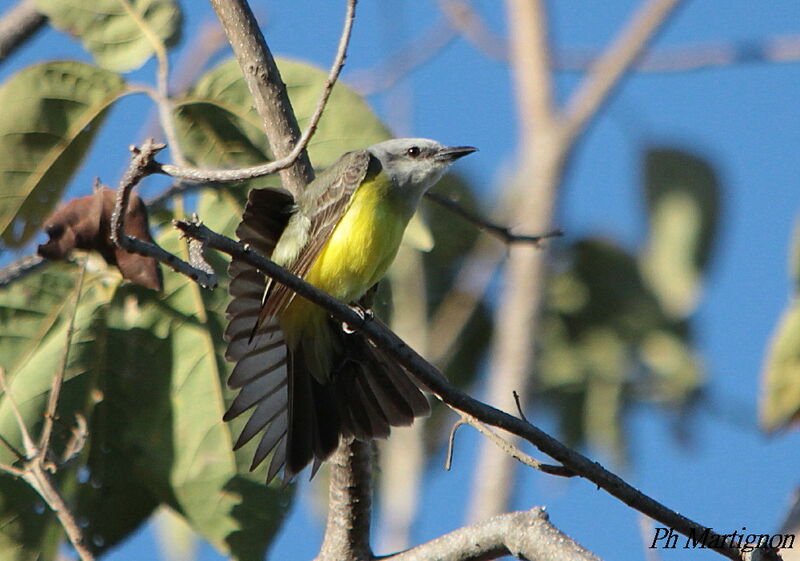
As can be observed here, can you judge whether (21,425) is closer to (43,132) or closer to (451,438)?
(43,132)

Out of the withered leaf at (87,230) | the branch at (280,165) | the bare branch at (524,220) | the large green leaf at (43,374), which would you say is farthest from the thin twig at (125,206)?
the bare branch at (524,220)

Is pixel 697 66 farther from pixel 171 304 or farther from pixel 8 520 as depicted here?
pixel 8 520

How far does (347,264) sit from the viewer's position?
374cm

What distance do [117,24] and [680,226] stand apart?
12.9ft

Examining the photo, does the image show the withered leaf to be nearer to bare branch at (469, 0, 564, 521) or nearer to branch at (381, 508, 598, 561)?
branch at (381, 508, 598, 561)

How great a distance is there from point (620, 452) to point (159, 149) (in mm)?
4824

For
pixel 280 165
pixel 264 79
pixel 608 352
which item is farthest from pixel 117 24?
pixel 608 352

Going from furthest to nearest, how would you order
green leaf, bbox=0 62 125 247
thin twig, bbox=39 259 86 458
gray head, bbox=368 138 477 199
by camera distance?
1. gray head, bbox=368 138 477 199
2. green leaf, bbox=0 62 125 247
3. thin twig, bbox=39 259 86 458

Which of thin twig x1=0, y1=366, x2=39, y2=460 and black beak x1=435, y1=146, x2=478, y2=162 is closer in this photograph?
thin twig x1=0, y1=366, x2=39, y2=460

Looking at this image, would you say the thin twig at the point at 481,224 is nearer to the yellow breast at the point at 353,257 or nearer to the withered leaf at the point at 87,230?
the yellow breast at the point at 353,257

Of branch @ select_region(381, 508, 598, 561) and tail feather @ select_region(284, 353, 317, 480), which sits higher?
tail feather @ select_region(284, 353, 317, 480)

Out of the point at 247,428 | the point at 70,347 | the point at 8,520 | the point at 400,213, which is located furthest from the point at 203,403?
the point at 400,213

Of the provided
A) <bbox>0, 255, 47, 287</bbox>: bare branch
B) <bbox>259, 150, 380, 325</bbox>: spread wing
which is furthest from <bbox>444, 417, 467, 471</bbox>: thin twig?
<bbox>0, 255, 47, 287</bbox>: bare branch

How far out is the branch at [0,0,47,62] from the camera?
3.91 meters
